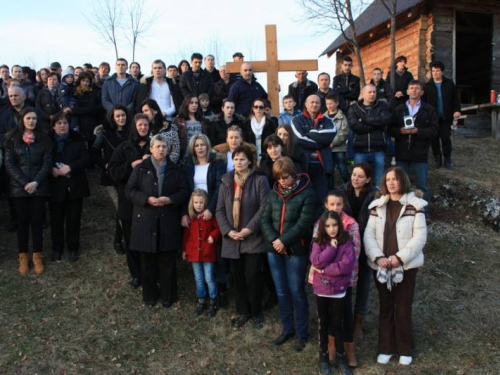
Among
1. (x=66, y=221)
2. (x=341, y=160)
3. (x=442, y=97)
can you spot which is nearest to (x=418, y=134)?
(x=341, y=160)

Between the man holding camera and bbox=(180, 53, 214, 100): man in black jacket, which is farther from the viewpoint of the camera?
bbox=(180, 53, 214, 100): man in black jacket

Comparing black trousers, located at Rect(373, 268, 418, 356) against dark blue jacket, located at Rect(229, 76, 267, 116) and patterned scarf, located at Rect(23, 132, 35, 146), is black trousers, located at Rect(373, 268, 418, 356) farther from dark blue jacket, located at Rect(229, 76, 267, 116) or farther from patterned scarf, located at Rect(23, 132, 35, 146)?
patterned scarf, located at Rect(23, 132, 35, 146)

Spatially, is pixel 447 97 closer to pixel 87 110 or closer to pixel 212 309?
pixel 212 309

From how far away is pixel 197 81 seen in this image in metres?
7.66

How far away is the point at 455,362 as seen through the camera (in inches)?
171

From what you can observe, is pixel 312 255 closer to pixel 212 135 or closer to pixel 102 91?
pixel 212 135

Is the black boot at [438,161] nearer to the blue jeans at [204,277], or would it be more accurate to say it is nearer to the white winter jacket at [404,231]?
the white winter jacket at [404,231]

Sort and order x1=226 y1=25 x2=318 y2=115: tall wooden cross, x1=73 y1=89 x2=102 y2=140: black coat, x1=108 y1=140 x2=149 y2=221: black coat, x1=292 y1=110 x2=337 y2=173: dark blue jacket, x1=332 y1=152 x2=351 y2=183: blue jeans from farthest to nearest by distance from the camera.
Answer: x1=226 y1=25 x2=318 y2=115: tall wooden cross
x1=73 y1=89 x2=102 y2=140: black coat
x1=332 y1=152 x2=351 y2=183: blue jeans
x1=292 y1=110 x2=337 y2=173: dark blue jacket
x1=108 y1=140 x2=149 y2=221: black coat

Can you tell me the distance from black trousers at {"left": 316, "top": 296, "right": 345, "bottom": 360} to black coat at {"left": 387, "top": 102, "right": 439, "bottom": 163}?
3150 millimetres

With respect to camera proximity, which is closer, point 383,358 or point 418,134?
point 383,358

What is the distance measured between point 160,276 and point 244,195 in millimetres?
1507

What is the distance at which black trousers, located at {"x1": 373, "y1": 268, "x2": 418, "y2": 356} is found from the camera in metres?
4.17

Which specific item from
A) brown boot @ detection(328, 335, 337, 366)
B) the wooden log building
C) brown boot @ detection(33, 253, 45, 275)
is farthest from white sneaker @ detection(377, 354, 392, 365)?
the wooden log building

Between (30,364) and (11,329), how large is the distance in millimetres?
720
